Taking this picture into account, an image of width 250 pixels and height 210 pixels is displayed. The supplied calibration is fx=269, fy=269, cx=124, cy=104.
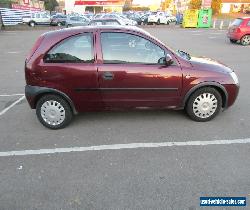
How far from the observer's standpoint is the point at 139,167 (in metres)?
3.48

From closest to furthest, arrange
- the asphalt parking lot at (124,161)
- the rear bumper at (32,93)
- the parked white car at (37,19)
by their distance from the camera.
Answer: the asphalt parking lot at (124,161)
the rear bumper at (32,93)
the parked white car at (37,19)

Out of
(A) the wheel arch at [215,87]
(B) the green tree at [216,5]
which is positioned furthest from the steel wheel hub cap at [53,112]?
(B) the green tree at [216,5]

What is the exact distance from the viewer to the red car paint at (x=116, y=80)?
431 cm

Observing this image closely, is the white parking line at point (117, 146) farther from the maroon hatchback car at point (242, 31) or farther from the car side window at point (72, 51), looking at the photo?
the maroon hatchback car at point (242, 31)

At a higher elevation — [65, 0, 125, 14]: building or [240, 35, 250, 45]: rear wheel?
[65, 0, 125, 14]: building

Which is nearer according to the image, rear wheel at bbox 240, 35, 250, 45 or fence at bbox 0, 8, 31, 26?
rear wheel at bbox 240, 35, 250, 45

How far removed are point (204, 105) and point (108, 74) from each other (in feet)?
5.76

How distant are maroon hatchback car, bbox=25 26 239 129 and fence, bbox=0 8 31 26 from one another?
28.7 metres

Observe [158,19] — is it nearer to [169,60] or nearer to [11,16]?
[11,16]

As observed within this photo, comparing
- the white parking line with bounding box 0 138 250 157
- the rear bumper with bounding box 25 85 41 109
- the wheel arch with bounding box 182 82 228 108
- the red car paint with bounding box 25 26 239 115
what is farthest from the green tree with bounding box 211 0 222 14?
the rear bumper with bounding box 25 85 41 109

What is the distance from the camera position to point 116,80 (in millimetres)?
4355

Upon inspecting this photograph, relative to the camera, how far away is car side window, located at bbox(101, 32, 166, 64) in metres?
4.30

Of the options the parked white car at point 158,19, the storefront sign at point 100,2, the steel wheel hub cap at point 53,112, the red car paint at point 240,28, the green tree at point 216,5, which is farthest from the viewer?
the storefront sign at point 100,2

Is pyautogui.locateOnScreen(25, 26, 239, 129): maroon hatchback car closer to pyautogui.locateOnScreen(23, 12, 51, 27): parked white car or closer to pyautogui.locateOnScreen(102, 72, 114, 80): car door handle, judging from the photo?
pyautogui.locateOnScreen(102, 72, 114, 80): car door handle
